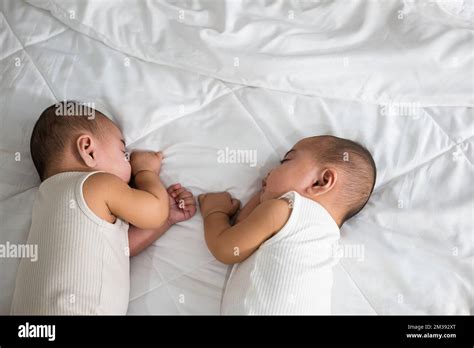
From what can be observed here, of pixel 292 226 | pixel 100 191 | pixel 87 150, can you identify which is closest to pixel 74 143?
pixel 87 150

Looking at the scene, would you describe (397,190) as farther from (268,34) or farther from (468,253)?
(268,34)

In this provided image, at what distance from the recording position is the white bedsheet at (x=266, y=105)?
1325mm

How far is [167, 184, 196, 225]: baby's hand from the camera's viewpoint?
1394 millimetres

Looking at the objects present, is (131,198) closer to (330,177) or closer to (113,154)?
(113,154)

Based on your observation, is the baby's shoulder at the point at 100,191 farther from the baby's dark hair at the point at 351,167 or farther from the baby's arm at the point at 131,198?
the baby's dark hair at the point at 351,167

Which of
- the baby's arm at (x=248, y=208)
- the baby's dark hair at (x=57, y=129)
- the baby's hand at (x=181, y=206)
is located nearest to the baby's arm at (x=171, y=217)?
the baby's hand at (x=181, y=206)

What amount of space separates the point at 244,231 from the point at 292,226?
103mm

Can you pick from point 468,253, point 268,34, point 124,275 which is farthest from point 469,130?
point 124,275

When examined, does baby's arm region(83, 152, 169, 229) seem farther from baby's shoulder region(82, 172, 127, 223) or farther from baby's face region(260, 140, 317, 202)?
baby's face region(260, 140, 317, 202)

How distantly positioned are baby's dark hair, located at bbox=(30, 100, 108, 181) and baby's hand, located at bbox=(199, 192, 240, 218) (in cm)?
29

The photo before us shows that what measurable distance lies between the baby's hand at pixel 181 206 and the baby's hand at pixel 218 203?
0.02 meters

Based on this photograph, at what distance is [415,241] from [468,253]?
0.12 m
